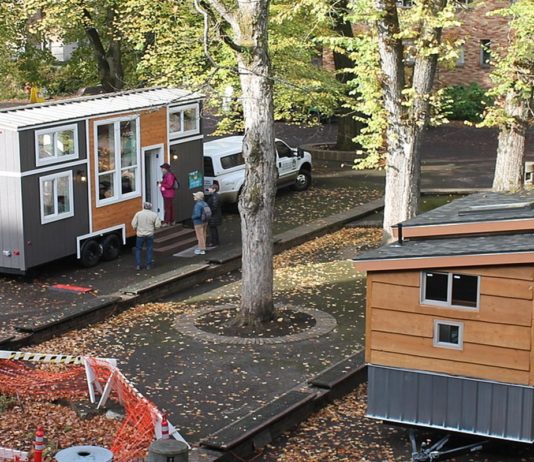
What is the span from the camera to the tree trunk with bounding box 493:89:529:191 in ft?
91.9

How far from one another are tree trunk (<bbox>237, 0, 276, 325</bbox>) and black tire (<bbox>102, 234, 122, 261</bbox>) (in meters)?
5.66

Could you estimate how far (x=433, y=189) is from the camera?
34.5 metres

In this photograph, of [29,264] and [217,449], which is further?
[29,264]

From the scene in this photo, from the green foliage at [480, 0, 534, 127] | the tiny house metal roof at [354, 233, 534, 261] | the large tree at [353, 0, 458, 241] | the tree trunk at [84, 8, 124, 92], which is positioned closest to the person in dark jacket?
the large tree at [353, 0, 458, 241]

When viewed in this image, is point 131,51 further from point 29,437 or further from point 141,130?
point 29,437

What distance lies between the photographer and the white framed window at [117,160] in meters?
25.2

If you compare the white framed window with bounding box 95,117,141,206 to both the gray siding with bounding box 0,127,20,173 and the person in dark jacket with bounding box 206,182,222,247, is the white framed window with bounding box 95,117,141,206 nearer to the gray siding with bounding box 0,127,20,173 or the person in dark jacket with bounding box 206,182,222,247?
the person in dark jacket with bounding box 206,182,222,247

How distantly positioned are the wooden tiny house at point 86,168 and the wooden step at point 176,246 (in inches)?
33.7

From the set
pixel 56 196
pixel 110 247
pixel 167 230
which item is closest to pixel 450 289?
pixel 56 196

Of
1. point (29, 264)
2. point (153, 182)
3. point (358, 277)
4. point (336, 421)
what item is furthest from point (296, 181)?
point (336, 421)

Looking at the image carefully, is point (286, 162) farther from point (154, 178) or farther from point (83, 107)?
point (83, 107)

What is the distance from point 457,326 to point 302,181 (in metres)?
20.4

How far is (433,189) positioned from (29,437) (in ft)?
71.6

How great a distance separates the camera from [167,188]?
89.2 ft
